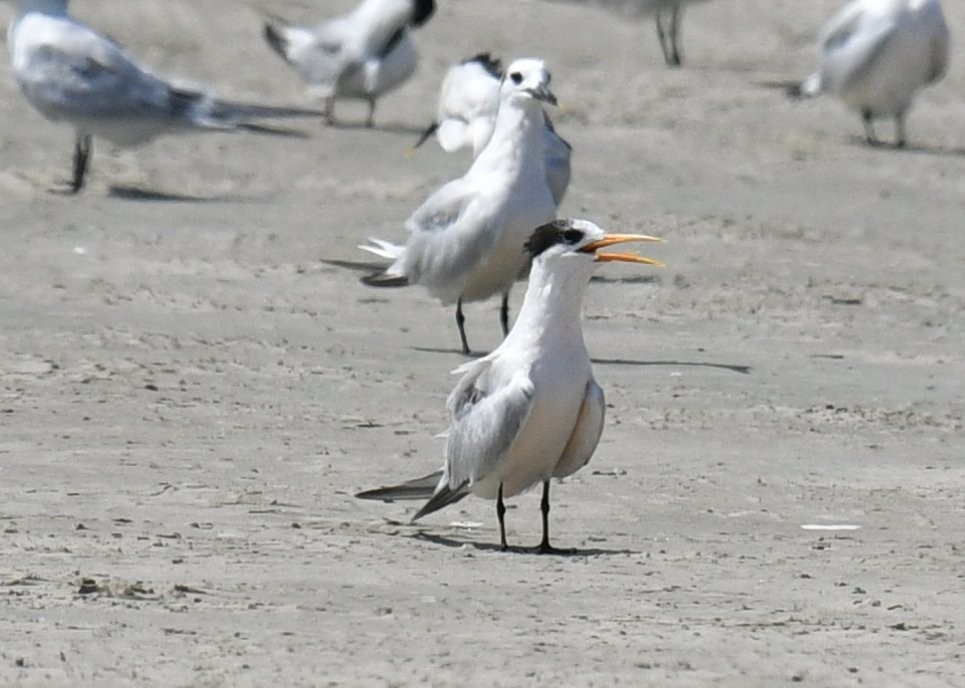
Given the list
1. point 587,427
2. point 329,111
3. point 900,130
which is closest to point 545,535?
point 587,427

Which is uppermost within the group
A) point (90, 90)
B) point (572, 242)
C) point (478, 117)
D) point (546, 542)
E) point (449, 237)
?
point (478, 117)

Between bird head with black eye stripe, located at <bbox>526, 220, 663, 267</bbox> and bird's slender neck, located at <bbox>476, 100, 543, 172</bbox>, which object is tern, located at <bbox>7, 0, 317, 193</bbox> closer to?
bird's slender neck, located at <bbox>476, 100, 543, 172</bbox>

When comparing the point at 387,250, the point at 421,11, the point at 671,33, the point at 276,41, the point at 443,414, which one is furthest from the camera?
Result: the point at 671,33

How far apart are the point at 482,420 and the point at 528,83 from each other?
326 cm

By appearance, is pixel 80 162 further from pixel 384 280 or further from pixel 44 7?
pixel 384 280

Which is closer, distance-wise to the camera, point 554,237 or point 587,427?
point 587,427

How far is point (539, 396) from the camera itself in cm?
653

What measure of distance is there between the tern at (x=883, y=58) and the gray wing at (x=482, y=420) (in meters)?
9.83

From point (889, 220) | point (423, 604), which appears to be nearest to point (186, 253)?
point (889, 220)

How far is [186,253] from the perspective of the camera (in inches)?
472

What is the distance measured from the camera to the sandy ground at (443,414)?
5406 millimetres

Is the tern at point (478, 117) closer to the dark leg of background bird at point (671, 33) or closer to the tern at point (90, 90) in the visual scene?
the tern at point (90, 90)

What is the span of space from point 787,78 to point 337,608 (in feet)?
44.0

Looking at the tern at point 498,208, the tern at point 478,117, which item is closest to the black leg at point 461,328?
the tern at point 498,208
